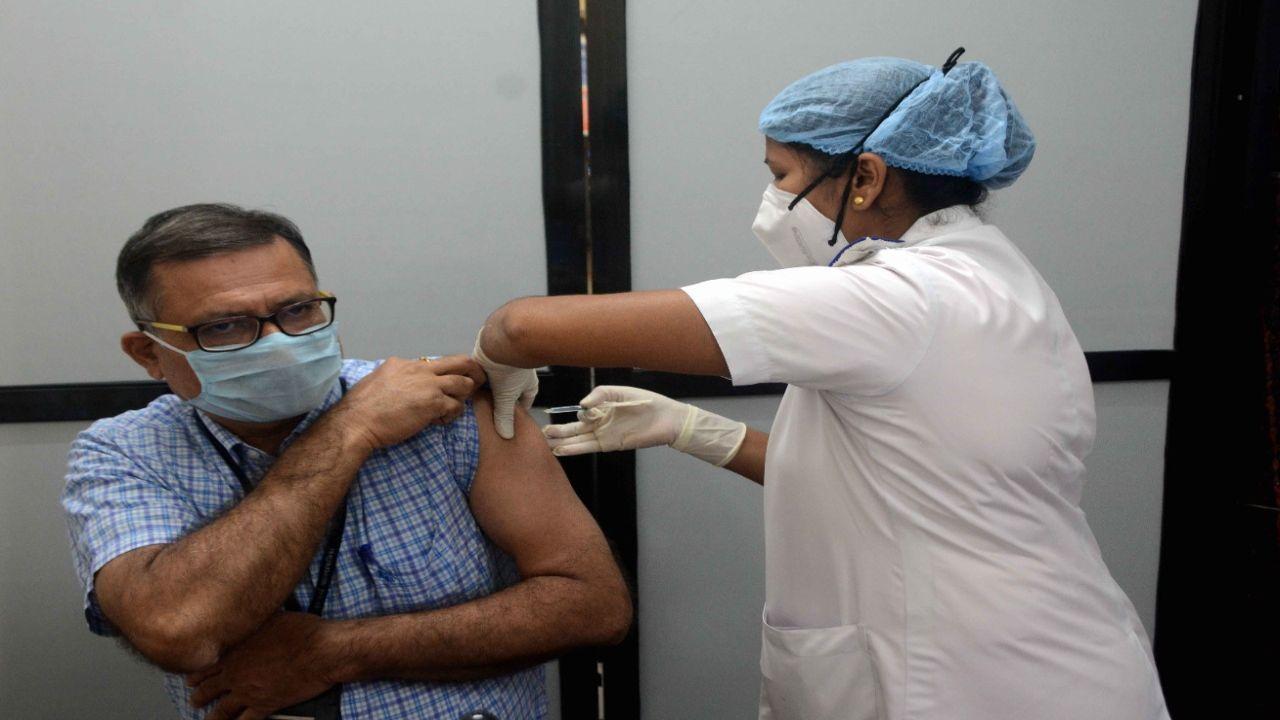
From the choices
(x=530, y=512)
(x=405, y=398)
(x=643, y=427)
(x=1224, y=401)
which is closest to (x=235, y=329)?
(x=405, y=398)

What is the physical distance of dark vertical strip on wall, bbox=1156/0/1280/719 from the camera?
2.00 meters

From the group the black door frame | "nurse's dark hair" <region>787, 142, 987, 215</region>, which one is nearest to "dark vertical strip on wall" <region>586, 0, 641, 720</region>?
the black door frame

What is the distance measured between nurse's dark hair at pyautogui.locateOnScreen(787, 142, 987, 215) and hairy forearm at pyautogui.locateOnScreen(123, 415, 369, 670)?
2.59 ft

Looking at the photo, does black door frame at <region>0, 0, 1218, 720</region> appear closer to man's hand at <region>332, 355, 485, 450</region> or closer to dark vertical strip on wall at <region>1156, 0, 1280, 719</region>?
dark vertical strip on wall at <region>1156, 0, 1280, 719</region>

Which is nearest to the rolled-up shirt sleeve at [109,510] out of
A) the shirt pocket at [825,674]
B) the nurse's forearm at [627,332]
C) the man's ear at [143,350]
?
the man's ear at [143,350]

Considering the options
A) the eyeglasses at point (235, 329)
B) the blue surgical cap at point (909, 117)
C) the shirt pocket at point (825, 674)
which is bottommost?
the shirt pocket at point (825, 674)

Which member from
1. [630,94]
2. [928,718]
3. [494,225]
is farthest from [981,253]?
[494,225]

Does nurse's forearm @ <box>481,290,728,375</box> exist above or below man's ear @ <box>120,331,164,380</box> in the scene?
above

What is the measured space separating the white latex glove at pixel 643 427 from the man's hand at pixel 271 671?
541 mm

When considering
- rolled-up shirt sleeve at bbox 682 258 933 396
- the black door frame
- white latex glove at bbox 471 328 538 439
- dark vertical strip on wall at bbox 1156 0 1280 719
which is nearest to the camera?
rolled-up shirt sleeve at bbox 682 258 933 396

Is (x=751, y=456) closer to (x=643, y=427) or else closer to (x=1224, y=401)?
(x=643, y=427)

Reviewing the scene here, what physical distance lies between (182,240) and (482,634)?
2.32 ft

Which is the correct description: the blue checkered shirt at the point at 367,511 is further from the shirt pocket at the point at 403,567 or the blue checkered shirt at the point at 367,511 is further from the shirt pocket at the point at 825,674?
the shirt pocket at the point at 825,674

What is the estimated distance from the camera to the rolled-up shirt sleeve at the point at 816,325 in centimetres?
104
